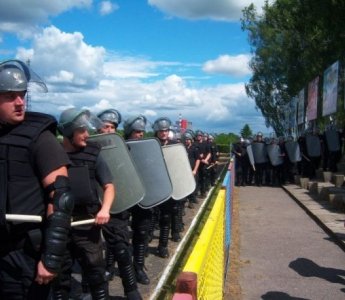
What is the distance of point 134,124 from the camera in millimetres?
6551

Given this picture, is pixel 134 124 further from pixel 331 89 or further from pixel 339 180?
pixel 331 89

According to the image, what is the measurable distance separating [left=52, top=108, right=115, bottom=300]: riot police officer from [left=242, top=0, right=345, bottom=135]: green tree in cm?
1598

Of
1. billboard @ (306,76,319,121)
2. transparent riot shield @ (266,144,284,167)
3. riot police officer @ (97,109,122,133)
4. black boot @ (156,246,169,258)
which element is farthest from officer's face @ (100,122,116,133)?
billboard @ (306,76,319,121)

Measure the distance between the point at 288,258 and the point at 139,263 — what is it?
8.84 ft

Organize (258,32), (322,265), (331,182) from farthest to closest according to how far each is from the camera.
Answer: (258,32) < (331,182) < (322,265)

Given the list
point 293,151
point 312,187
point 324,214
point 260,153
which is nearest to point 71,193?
point 324,214

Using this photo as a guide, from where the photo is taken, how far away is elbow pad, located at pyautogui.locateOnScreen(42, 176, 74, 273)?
112 inches

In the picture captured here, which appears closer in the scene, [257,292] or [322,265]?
[257,292]

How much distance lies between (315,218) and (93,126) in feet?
26.0

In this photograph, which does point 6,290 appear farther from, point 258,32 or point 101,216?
point 258,32

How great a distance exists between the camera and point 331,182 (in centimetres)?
1636

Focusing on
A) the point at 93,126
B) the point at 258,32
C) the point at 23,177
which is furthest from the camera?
the point at 258,32

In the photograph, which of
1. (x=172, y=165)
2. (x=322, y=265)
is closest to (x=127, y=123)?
(x=172, y=165)

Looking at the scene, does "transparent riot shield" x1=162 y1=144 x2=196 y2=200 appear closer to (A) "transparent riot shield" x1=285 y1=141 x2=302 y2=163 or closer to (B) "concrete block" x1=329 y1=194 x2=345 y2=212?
(B) "concrete block" x1=329 y1=194 x2=345 y2=212
